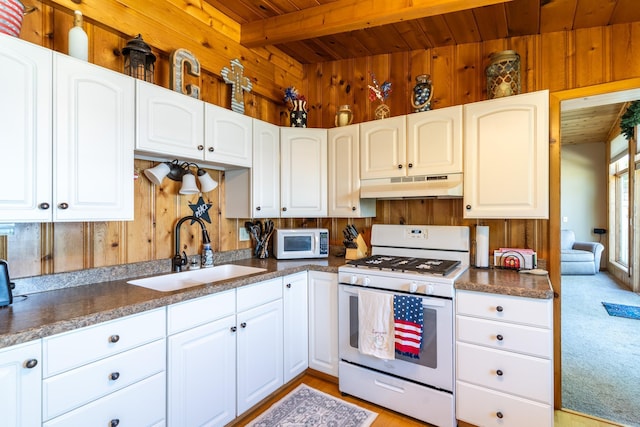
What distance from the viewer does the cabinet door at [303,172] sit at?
8.79 feet

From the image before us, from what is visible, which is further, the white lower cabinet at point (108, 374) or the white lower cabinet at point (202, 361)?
the white lower cabinet at point (202, 361)

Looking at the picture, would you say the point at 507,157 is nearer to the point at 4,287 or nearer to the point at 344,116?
the point at 344,116

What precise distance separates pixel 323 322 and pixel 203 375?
943mm

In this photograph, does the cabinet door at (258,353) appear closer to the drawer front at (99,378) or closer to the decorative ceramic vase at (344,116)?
the drawer front at (99,378)

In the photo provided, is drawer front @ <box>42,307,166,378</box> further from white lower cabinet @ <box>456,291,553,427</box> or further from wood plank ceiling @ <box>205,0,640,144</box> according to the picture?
wood plank ceiling @ <box>205,0,640,144</box>

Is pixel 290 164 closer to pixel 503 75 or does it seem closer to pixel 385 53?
pixel 385 53

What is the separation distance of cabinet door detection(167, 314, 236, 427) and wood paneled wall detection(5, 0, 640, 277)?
69 centimetres

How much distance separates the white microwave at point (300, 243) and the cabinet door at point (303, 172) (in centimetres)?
16

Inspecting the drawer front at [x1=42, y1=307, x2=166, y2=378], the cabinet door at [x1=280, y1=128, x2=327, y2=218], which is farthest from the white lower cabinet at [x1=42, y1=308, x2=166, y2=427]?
the cabinet door at [x1=280, y1=128, x2=327, y2=218]

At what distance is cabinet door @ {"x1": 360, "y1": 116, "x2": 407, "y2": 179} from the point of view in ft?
7.92

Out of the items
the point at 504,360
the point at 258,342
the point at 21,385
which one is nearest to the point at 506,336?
the point at 504,360

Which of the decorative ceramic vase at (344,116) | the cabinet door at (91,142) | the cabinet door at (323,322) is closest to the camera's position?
the cabinet door at (91,142)

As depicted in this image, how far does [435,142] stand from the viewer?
7.47ft

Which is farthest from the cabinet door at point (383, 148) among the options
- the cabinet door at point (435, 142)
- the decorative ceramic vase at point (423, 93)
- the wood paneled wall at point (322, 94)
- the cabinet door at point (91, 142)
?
the cabinet door at point (91, 142)
